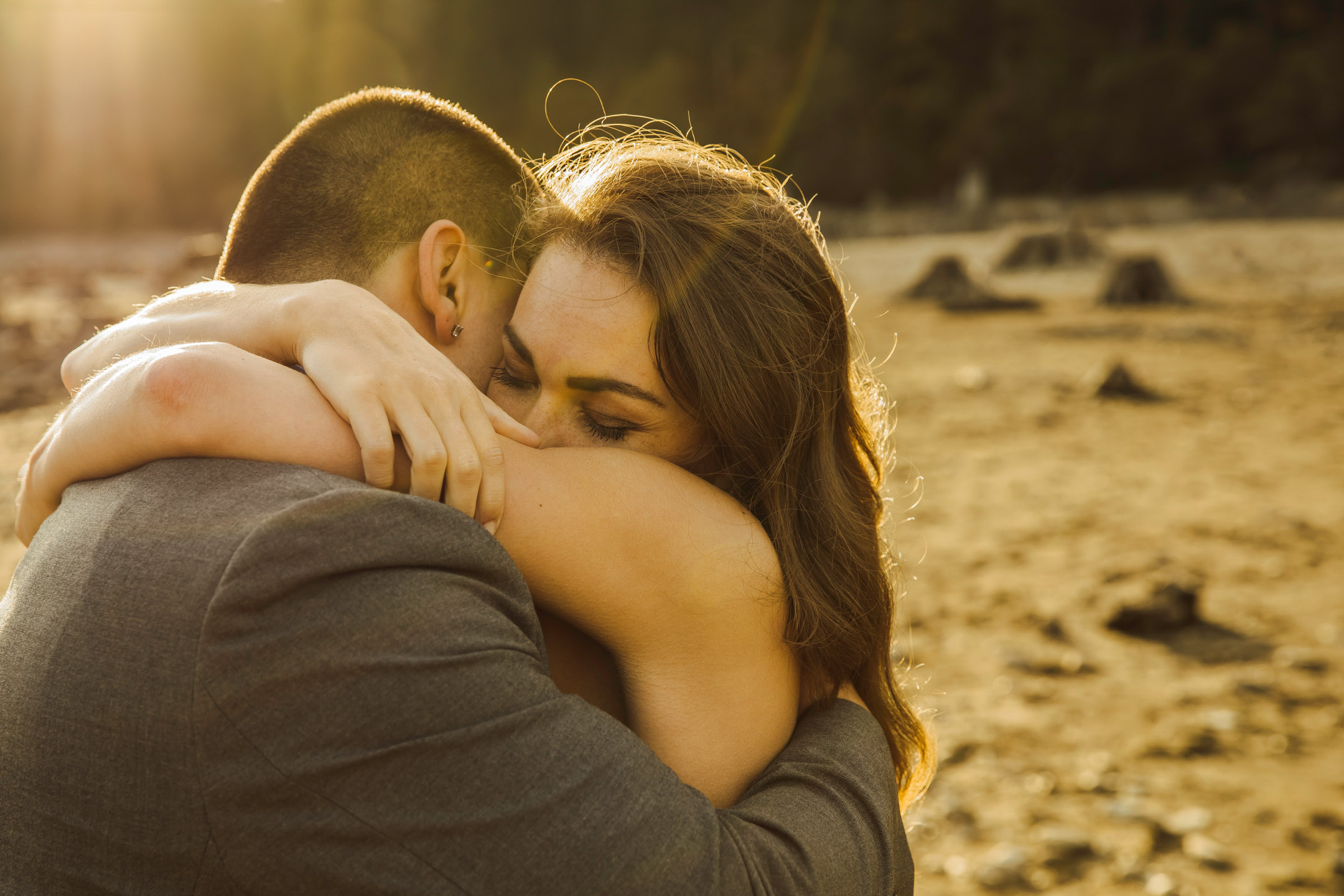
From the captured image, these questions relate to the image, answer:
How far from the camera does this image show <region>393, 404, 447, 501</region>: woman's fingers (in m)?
1.30

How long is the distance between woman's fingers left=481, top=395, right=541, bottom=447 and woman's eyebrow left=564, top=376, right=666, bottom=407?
228 millimetres

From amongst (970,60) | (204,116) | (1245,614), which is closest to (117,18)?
(204,116)

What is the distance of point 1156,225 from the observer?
25.8 m

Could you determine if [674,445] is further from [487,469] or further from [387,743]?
[387,743]

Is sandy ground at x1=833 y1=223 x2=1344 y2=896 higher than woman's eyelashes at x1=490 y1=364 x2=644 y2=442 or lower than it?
lower

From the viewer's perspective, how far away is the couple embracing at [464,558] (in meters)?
1.10

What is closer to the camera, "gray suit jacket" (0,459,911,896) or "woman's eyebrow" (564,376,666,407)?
"gray suit jacket" (0,459,911,896)

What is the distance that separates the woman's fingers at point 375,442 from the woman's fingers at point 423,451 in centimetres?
2

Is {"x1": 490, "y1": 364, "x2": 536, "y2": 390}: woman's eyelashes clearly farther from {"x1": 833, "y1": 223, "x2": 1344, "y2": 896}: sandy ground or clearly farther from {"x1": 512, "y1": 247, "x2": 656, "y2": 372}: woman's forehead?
{"x1": 833, "y1": 223, "x2": 1344, "y2": 896}: sandy ground

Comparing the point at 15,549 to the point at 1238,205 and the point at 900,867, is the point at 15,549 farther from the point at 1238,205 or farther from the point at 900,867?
the point at 1238,205

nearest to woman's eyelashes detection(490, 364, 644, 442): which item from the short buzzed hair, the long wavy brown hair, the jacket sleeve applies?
the long wavy brown hair

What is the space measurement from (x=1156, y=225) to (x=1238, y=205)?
2845 millimetres

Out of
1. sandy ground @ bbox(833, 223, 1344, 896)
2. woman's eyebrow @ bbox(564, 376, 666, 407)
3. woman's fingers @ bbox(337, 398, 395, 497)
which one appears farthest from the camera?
sandy ground @ bbox(833, 223, 1344, 896)

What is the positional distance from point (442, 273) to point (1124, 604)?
14.4ft
